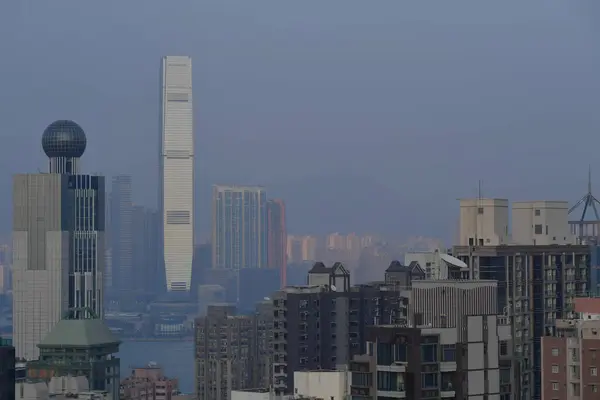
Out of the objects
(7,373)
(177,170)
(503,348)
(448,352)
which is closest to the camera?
(448,352)

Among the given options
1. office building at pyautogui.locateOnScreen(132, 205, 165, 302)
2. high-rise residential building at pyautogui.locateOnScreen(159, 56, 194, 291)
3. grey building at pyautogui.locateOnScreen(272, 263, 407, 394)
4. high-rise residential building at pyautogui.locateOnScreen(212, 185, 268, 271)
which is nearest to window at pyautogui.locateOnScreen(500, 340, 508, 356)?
grey building at pyautogui.locateOnScreen(272, 263, 407, 394)

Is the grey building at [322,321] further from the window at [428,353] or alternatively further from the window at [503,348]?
the window at [428,353]

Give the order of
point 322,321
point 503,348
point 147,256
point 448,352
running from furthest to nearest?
point 147,256 → point 322,321 → point 503,348 → point 448,352

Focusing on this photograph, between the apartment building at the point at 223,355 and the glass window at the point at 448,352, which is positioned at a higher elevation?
the glass window at the point at 448,352

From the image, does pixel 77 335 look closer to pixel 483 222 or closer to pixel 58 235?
pixel 483 222

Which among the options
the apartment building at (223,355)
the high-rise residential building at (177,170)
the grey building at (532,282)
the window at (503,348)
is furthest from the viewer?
the high-rise residential building at (177,170)

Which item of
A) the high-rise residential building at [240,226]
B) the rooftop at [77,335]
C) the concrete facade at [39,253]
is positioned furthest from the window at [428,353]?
the high-rise residential building at [240,226]

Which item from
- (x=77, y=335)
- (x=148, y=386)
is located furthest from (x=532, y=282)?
(x=148, y=386)
